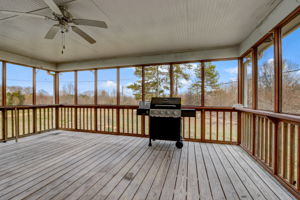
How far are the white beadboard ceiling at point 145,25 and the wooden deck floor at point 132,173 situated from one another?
8.35ft

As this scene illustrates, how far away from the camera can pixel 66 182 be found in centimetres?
191

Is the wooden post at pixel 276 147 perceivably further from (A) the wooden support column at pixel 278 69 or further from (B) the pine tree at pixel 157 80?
(B) the pine tree at pixel 157 80

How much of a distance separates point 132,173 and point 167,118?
63.5 inches

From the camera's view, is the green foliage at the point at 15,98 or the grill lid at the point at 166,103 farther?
the green foliage at the point at 15,98

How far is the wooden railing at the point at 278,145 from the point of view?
5.69 ft

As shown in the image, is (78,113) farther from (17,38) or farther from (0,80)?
(17,38)

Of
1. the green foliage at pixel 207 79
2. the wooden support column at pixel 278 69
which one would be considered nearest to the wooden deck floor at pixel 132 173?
the wooden support column at pixel 278 69

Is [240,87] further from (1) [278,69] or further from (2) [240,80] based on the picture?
(1) [278,69]

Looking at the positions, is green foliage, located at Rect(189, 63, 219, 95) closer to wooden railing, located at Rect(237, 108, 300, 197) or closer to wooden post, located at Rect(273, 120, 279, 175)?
wooden railing, located at Rect(237, 108, 300, 197)

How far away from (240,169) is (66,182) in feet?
9.10

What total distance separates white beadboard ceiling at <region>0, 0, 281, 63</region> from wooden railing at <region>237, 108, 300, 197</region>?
1.71 metres

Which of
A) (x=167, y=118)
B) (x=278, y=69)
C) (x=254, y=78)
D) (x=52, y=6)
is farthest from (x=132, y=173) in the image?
(x=254, y=78)

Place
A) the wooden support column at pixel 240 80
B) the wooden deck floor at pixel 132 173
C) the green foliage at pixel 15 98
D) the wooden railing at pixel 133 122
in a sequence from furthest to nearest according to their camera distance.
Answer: the green foliage at pixel 15 98 → the wooden railing at pixel 133 122 → the wooden support column at pixel 240 80 → the wooden deck floor at pixel 132 173

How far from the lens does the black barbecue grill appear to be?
3254 mm
